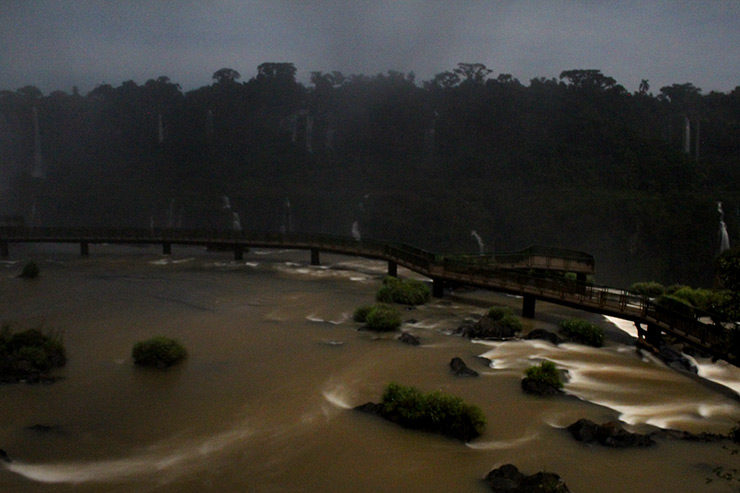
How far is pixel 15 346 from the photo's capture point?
64.3 ft

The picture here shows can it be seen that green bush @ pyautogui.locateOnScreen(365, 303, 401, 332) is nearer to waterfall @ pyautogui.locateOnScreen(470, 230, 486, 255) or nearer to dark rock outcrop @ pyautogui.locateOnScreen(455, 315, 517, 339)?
dark rock outcrop @ pyautogui.locateOnScreen(455, 315, 517, 339)

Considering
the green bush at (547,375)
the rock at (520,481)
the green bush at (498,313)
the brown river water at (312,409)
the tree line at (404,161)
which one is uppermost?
the tree line at (404,161)

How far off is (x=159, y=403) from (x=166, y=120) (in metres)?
98.5

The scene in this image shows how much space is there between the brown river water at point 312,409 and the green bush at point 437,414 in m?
0.34

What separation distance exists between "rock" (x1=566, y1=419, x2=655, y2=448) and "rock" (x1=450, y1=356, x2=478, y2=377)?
497cm

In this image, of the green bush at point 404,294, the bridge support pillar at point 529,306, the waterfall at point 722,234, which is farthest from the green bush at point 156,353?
the waterfall at point 722,234

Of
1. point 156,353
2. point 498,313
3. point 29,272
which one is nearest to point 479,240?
point 498,313

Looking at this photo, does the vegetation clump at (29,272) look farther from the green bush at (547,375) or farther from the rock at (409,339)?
the green bush at (547,375)

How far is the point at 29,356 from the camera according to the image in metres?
19.2

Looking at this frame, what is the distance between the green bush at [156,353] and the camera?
20.3m

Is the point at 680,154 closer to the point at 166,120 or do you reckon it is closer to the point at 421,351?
the point at 421,351

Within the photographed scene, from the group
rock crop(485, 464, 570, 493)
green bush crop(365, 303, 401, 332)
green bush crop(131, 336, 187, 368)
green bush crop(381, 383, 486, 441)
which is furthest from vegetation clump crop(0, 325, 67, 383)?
rock crop(485, 464, 570, 493)

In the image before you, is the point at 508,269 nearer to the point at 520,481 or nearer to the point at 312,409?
the point at 312,409

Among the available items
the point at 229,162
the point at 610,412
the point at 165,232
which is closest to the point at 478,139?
the point at 229,162
